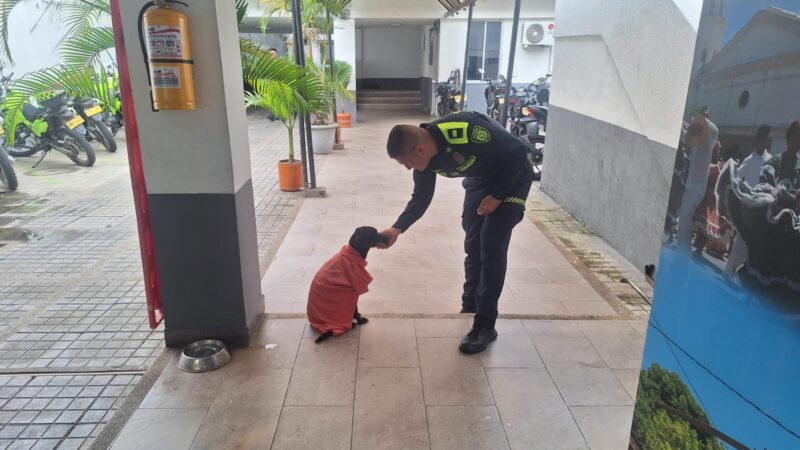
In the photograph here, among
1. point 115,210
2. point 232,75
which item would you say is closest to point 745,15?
point 232,75

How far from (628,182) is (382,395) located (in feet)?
10.6

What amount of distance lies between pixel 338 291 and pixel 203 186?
3.01 ft

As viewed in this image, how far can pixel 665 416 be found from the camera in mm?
1438

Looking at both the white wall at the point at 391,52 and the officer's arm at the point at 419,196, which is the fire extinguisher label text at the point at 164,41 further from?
the white wall at the point at 391,52

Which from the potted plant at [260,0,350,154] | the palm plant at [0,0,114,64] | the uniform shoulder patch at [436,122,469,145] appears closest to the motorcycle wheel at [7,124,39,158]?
the potted plant at [260,0,350,154]

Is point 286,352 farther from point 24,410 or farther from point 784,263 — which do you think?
point 784,263

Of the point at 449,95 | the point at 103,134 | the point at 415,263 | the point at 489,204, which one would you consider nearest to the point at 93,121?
the point at 103,134

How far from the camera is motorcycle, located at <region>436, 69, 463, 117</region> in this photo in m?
12.4

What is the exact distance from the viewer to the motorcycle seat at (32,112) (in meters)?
7.58

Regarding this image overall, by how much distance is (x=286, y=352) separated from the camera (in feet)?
9.32

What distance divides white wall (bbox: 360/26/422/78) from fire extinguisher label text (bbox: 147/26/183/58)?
17.0 meters

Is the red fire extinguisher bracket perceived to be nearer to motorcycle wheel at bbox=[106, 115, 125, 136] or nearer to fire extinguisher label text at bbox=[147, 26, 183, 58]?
fire extinguisher label text at bbox=[147, 26, 183, 58]

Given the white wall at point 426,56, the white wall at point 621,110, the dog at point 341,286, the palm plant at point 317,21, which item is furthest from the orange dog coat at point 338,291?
the white wall at point 426,56

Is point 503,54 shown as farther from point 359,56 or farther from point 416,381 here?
point 416,381
